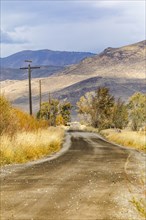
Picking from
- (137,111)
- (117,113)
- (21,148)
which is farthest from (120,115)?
(21,148)

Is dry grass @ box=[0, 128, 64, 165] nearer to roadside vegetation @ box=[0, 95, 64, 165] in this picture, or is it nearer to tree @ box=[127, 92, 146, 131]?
roadside vegetation @ box=[0, 95, 64, 165]

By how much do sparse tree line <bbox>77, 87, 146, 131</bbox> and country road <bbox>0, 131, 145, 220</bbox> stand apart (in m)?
67.5

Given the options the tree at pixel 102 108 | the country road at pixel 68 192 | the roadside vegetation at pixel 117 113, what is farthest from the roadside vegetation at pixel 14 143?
the tree at pixel 102 108

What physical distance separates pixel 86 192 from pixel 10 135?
39.0 feet

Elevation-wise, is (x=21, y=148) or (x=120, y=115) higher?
(x=21, y=148)

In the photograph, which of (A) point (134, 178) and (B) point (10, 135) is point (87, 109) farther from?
(A) point (134, 178)

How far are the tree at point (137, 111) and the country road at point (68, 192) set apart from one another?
223 feet

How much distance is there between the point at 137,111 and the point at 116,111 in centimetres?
485

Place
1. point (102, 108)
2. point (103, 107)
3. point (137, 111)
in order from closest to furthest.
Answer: point (137, 111) < point (103, 107) < point (102, 108)

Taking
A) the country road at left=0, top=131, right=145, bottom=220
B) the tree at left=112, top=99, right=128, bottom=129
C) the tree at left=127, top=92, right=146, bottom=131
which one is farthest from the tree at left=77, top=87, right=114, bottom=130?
the country road at left=0, top=131, right=145, bottom=220

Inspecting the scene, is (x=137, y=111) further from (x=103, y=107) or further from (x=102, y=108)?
(x=102, y=108)

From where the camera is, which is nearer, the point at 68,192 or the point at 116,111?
the point at 68,192

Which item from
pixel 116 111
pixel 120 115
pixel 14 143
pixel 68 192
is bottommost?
pixel 120 115

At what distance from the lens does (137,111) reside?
8869 centimetres
